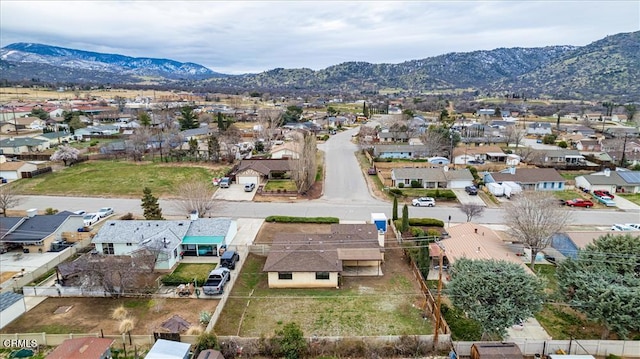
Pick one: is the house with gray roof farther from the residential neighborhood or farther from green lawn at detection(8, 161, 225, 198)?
green lawn at detection(8, 161, 225, 198)

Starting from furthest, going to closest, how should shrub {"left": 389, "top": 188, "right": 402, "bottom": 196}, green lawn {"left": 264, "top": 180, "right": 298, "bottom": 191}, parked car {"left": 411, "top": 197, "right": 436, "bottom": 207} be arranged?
green lawn {"left": 264, "top": 180, "right": 298, "bottom": 191}
shrub {"left": 389, "top": 188, "right": 402, "bottom": 196}
parked car {"left": 411, "top": 197, "right": 436, "bottom": 207}

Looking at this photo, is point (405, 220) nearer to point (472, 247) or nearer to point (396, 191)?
point (472, 247)

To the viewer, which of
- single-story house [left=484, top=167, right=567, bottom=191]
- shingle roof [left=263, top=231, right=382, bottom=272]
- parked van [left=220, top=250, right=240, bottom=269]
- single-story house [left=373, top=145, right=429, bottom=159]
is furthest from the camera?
single-story house [left=373, top=145, right=429, bottom=159]

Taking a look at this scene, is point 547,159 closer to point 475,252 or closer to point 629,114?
point 475,252

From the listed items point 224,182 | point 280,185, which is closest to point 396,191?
point 280,185

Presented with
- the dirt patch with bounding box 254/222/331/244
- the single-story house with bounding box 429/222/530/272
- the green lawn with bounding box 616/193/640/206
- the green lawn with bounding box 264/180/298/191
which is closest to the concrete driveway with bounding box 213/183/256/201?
the green lawn with bounding box 264/180/298/191

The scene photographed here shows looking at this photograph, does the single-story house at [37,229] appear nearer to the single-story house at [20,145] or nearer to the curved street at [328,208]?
the curved street at [328,208]
